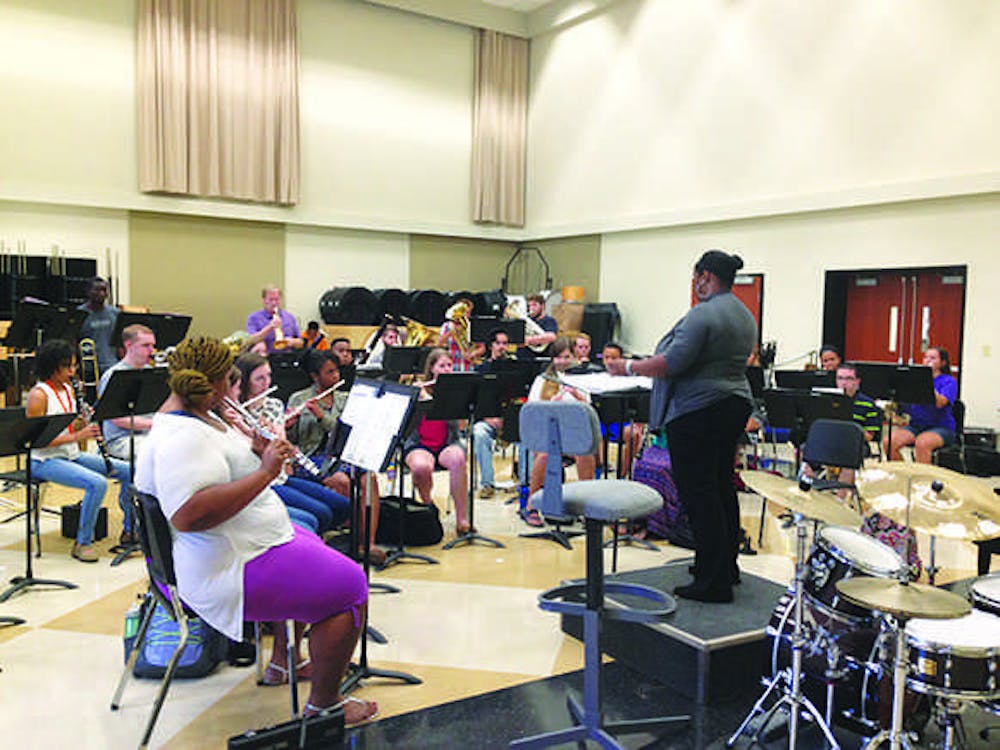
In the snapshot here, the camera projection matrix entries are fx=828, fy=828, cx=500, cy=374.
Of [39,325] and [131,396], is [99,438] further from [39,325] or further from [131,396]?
[39,325]

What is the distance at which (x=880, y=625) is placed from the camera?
9.18 ft

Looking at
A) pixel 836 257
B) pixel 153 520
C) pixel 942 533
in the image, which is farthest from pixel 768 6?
pixel 153 520

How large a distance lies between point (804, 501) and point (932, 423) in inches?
217

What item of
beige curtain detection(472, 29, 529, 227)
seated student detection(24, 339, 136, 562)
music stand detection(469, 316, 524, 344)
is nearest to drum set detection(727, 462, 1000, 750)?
seated student detection(24, 339, 136, 562)

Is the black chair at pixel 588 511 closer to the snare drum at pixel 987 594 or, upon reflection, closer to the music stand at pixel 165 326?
the snare drum at pixel 987 594

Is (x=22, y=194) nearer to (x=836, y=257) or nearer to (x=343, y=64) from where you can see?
(x=343, y=64)

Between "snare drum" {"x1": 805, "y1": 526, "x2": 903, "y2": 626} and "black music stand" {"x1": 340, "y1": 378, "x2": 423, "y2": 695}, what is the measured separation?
5.43 ft

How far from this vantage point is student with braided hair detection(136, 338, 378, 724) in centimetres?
260

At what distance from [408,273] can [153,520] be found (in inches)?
449

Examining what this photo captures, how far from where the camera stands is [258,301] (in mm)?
12492

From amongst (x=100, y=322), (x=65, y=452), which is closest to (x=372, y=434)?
(x=65, y=452)

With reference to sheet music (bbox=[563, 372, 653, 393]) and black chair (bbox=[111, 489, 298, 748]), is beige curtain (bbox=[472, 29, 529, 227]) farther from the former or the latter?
black chair (bbox=[111, 489, 298, 748])

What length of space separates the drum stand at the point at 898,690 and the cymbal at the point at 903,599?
5 cm

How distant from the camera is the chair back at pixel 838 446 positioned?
407 centimetres
